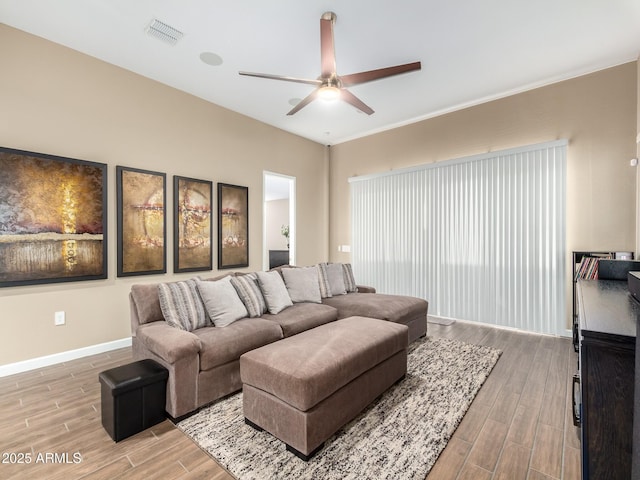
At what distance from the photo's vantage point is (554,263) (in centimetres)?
383

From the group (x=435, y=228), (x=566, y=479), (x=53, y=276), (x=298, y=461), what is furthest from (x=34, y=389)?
(x=435, y=228)

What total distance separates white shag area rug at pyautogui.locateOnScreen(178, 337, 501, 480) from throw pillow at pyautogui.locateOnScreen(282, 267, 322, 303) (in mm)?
1398

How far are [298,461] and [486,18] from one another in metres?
3.73

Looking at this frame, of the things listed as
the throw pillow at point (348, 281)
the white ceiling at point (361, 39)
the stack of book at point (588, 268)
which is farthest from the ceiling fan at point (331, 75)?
the stack of book at point (588, 268)

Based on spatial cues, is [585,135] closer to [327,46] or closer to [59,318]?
[327,46]

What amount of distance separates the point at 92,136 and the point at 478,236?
5.03 m

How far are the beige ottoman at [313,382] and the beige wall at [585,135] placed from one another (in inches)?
122

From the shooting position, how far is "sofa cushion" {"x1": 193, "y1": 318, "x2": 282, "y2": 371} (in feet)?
7.36

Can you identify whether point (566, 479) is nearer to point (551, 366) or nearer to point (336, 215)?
point (551, 366)

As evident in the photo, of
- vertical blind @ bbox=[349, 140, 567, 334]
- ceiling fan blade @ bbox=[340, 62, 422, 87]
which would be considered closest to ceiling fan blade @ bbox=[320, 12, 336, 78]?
ceiling fan blade @ bbox=[340, 62, 422, 87]

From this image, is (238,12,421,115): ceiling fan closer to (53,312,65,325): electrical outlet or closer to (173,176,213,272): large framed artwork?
(173,176,213,272): large framed artwork

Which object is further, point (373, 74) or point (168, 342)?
point (373, 74)

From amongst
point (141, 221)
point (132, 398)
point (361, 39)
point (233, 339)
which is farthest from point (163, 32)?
point (132, 398)

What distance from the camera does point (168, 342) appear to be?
2125 mm
